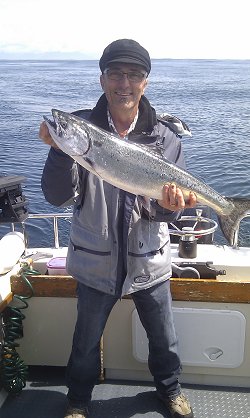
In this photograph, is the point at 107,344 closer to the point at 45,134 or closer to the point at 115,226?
the point at 115,226

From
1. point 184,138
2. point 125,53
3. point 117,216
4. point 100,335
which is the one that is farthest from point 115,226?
point 184,138

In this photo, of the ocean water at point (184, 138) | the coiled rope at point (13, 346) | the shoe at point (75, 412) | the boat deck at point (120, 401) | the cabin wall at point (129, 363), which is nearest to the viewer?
the shoe at point (75, 412)

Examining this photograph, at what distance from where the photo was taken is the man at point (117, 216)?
9.43 ft

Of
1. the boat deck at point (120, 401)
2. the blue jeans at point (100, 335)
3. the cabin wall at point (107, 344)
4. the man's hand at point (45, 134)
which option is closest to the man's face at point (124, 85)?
the man's hand at point (45, 134)

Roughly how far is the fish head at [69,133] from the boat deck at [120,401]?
1962 millimetres

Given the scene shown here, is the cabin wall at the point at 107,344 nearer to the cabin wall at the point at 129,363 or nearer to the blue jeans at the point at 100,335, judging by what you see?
the cabin wall at the point at 129,363

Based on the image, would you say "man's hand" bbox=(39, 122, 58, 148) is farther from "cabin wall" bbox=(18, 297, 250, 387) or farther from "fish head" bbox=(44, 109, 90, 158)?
"cabin wall" bbox=(18, 297, 250, 387)

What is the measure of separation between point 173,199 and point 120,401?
1.73 m

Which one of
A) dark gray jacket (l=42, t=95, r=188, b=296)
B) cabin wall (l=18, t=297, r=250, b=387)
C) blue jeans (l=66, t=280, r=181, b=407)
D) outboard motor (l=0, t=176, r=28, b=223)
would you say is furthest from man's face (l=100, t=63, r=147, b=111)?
cabin wall (l=18, t=297, r=250, b=387)

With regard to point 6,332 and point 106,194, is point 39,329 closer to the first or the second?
point 6,332

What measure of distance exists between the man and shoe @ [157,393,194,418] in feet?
1.96

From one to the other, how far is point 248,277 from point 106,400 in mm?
1431

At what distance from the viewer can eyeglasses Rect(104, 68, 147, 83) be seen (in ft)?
9.51

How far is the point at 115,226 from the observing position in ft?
9.73
